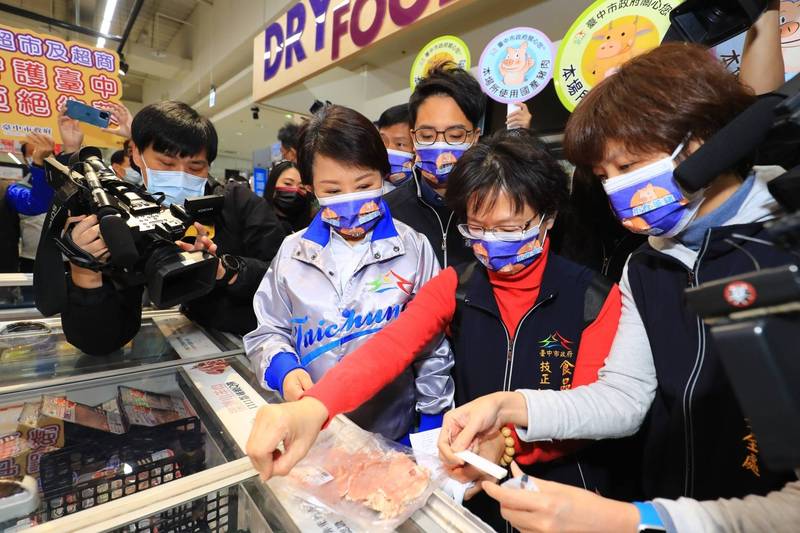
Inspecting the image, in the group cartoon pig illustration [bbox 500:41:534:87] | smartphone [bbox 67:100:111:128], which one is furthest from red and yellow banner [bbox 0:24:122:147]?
cartoon pig illustration [bbox 500:41:534:87]

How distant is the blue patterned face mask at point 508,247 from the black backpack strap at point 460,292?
0.09 m

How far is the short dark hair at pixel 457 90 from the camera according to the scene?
1588 mm

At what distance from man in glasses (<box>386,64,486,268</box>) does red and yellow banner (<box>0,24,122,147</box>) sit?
2187 mm

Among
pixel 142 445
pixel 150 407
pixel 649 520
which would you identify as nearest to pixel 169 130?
pixel 150 407

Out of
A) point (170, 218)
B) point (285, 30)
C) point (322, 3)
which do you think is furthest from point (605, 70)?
point (285, 30)

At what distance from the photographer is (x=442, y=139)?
1581 millimetres

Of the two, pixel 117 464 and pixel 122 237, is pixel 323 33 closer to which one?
pixel 122 237

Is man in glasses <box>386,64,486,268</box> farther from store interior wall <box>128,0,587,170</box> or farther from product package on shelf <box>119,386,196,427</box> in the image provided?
store interior wall <box>128,0,587,170</box>

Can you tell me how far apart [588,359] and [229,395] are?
980mm

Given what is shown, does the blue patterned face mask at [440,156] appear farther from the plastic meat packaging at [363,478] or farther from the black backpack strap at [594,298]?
the plastic meat packaging at [363,478]

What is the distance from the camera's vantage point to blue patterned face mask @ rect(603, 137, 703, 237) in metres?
0.85

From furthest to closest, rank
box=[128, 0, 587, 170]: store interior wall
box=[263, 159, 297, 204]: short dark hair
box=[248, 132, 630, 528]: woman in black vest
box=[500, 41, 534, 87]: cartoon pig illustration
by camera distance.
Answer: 1. box=[128, 0, 587, 170]: store interior wall
2. box=[263, 159, 297, 204]: short dark hair
3. box=[500, 41, 534, 87]: cartoon pig illustration
4. box=[248, 132, 630, 528]: woman in black vest

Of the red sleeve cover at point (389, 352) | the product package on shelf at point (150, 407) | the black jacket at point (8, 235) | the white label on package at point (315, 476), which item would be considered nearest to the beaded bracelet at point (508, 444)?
the red sleeve cover at point (389, 352)

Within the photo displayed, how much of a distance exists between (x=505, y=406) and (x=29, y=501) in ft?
3.09
